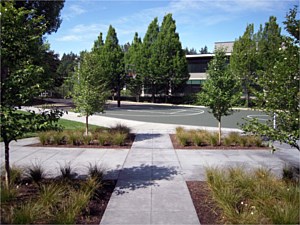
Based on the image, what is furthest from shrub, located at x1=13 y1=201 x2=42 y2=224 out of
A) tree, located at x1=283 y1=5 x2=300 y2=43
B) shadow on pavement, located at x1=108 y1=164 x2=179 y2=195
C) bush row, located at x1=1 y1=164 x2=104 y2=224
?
tree, located at x1=283 y1=5 x2=300 y2=43

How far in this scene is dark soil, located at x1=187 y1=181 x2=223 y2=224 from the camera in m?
5.14

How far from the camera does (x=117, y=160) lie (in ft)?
31.3

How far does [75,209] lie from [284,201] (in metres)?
3.71

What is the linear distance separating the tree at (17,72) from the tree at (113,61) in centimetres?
2706

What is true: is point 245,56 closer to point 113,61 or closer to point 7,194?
point 113,61

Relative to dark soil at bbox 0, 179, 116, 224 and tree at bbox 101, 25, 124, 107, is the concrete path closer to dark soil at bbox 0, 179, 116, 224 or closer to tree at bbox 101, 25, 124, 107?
dark soil at bbox 0, 179, 116, 224

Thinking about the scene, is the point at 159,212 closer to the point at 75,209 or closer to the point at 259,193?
the point at 75,209

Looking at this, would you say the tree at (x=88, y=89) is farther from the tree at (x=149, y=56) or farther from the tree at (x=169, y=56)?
the tree at (x=149, y=56)

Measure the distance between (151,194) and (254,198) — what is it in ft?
6.87

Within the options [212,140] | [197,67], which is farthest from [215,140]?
[197,67]

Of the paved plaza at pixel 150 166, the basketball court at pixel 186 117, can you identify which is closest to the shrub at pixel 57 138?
the paved plaza at pixel 150 166

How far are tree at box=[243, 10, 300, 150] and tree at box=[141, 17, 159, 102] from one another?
35.1m

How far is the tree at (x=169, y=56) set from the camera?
4044 cm

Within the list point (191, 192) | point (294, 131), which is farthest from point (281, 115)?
point (191, 192)
